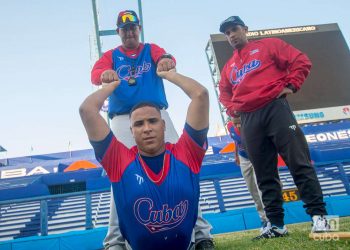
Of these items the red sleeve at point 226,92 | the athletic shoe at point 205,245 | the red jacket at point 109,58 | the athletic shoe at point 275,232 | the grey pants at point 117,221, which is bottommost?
the athletic shoe at point 275,232

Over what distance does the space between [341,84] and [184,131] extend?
12948mm

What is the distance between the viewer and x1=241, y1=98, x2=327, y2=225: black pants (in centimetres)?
247

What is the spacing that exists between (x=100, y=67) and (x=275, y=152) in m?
1.86

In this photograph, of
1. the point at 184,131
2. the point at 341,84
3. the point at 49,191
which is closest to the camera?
the point at 184,131

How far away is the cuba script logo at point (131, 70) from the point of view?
2699 mm

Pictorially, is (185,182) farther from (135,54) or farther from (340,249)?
(135,54)

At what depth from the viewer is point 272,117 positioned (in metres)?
2.73

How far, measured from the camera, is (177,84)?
1949mm

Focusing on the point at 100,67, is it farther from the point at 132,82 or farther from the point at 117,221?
the point at 117,221

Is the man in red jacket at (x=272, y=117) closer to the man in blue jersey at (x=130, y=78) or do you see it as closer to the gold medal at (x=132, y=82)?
the man in blue jersey at (x=130, y=78)

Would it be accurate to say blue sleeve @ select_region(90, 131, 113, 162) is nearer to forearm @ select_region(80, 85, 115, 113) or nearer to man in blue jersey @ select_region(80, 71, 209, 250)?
man in blue jersey @ select_region(80, 71, 209, 250)

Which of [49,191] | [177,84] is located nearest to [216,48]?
[49,191]

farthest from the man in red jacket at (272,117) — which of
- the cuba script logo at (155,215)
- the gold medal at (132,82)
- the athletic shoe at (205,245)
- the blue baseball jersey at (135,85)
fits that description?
the cuba script logo at (155,215)

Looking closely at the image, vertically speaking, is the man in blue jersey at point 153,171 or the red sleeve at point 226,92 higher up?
the red sleeve at point 226,92
